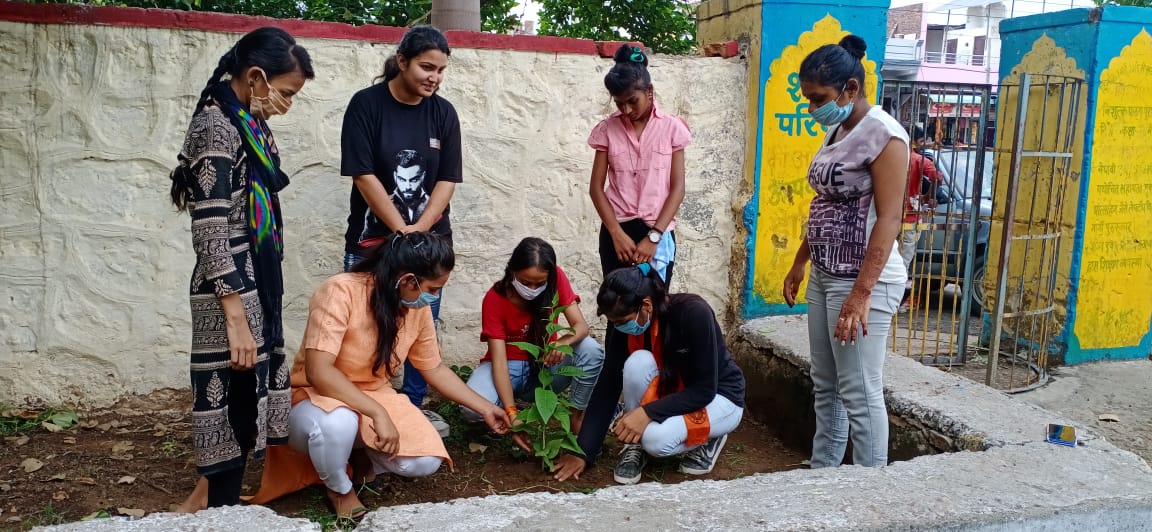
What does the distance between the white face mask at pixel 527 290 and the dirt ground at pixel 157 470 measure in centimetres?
62

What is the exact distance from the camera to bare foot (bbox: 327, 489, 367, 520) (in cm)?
262

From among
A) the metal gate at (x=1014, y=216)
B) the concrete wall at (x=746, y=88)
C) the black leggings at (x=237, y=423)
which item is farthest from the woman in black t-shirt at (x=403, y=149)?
the metal gate at (x=1014, y=216)

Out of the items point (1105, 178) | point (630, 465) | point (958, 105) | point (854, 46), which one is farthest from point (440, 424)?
point (1105, 178)

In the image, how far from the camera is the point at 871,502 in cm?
222

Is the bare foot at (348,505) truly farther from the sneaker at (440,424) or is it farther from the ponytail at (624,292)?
the ponytail at (624,292)

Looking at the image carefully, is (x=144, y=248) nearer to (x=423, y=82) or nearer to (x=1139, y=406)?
(x=423, y=82)

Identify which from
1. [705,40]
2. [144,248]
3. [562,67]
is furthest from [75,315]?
[705,40]

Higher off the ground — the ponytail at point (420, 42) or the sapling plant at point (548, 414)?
the ponytail at point (420, 42)

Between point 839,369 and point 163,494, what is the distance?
2.34 meters

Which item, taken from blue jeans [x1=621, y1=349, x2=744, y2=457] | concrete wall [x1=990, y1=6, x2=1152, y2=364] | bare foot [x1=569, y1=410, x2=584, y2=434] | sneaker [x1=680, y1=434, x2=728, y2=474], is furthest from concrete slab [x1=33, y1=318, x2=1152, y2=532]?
concrete wall [x1=990, y1=6, x2=1152, y2=364]

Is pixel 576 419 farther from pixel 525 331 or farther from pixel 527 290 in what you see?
pixel 527 290

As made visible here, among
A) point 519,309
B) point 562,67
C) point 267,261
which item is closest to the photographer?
point 267,261

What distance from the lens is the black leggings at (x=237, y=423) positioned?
2.48 metres

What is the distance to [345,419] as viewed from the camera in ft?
8.40
